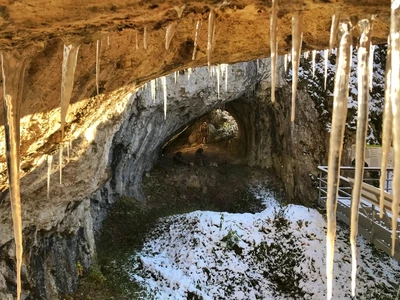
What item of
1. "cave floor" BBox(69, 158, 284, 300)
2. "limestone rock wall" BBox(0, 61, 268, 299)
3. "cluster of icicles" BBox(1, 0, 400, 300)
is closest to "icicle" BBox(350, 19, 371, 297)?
"cluster of icicles" BBox(1, 0, 400, 300)

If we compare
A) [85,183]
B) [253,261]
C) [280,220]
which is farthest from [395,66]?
[280,220]

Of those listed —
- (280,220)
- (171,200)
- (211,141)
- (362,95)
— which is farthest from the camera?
(211,141)

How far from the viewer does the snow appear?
320 inches

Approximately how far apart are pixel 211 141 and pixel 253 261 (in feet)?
37.9

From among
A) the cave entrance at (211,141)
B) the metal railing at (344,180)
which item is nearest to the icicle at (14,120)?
the metal railing at (344,180)

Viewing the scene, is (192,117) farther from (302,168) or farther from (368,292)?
(368,292)

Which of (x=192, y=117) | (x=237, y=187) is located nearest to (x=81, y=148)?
(x=192, y=117)

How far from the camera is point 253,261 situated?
8.96 metres

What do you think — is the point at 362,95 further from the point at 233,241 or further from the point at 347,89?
the point at 233,241

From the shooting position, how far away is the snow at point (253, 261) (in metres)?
8.13

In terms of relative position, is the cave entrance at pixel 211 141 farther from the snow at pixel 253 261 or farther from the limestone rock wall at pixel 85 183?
the snow at pixel 253 261

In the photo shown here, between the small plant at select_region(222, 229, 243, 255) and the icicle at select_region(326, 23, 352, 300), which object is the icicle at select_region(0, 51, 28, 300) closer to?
the icicle at select_region(326, 23, 352, 300)

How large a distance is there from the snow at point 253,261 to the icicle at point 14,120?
17.9 ft

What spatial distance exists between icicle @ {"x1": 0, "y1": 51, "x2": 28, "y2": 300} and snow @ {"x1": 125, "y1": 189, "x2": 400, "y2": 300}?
5.47 metres
